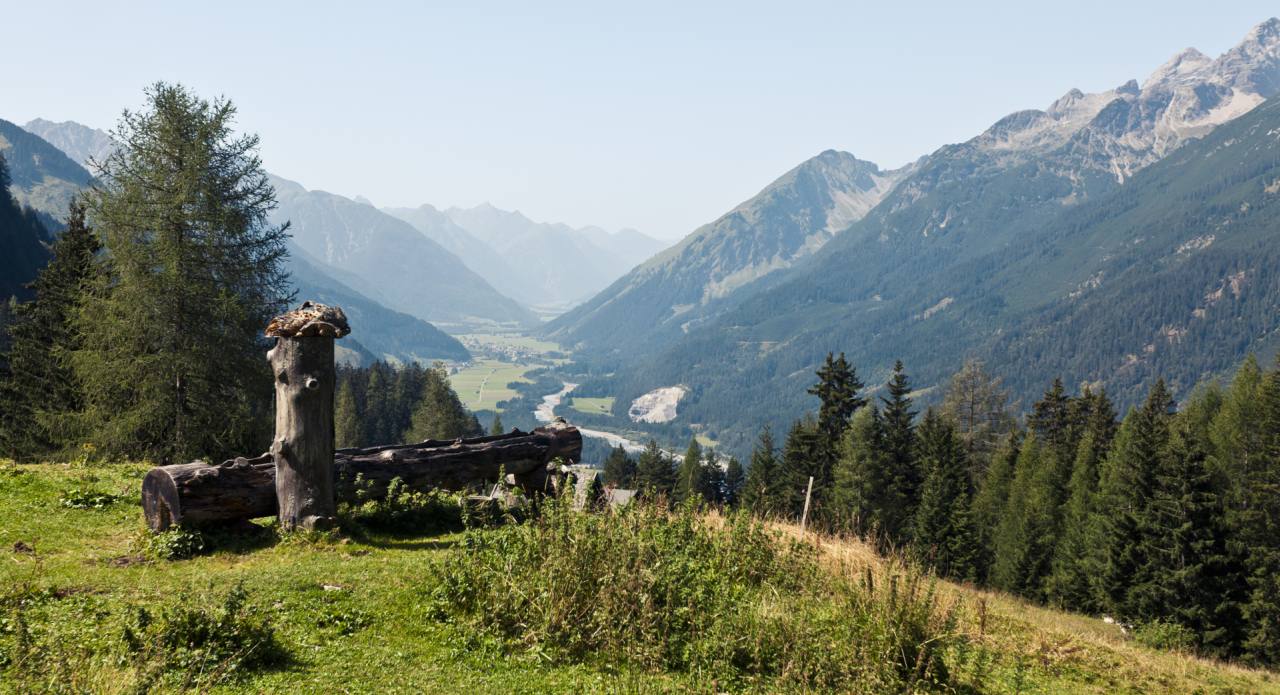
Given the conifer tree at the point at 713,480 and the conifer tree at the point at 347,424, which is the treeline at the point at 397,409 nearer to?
the conifer tree at the point at 347,424

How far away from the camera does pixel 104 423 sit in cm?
2430

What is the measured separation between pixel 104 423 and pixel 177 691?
22.5 meters

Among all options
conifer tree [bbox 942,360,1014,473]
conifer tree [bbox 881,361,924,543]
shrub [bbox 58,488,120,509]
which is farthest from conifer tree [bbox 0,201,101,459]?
conifer tree [bbox 942,360,1014,473]

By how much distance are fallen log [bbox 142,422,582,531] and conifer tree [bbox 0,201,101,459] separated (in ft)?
78.5

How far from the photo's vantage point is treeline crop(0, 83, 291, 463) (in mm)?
23594

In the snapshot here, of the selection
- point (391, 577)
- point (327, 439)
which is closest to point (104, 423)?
point (327, 439)

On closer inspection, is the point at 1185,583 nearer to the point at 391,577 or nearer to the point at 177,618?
the point at 391,577

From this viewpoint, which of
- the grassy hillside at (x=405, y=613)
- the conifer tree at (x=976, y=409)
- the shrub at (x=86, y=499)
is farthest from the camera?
the conifer tree at (x=976, y=409)

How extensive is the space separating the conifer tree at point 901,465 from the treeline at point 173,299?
148 feet

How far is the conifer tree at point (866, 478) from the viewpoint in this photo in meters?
53.1

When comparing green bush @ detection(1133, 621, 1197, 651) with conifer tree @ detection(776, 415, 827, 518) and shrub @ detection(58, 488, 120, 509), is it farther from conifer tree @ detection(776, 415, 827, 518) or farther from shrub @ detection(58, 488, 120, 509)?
conifer tree @ detection(776, 415, 827, 518)

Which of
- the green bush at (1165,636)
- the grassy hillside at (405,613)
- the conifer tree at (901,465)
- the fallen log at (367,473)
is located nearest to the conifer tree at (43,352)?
the grassy hillside at (405,613)

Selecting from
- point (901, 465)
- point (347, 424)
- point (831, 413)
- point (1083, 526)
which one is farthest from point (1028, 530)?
point (347, 424)

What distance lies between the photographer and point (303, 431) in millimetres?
12828
